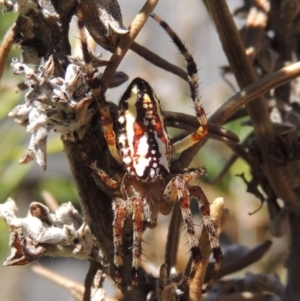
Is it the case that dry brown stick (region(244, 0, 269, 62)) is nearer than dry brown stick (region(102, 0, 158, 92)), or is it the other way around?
dry brown stick (region(102, 0, 158, 92))

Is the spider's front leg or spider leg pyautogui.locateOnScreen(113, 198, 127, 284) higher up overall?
the spider's front leg

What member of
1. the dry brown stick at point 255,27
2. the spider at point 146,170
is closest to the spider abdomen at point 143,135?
the spider at point 146,170

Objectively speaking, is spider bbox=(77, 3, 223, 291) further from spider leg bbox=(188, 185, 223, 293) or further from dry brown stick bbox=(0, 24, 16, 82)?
dry brown stick bbox=(0, 24, 16, 82)

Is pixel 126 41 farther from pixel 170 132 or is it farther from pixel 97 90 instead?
pixel 170 132

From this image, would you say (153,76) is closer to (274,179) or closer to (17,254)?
(274,179)

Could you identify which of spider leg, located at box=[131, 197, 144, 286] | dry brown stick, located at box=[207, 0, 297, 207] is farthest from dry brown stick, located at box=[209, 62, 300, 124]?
spider leg, located at box=[131, 197, 144, 286]

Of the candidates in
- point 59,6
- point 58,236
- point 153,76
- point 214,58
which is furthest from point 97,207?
point 214,58
